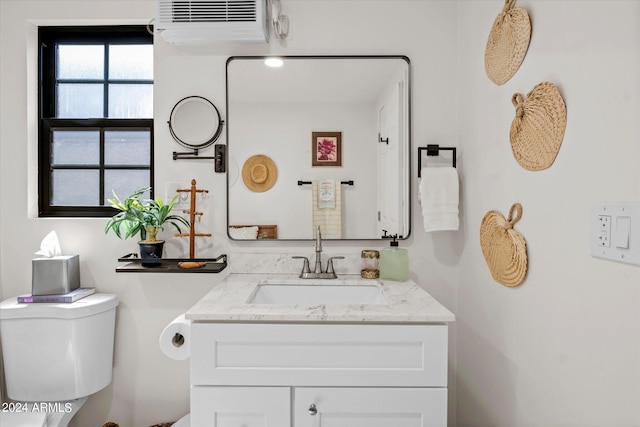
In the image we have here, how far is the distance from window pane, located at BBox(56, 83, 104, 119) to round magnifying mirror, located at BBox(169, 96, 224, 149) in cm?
46

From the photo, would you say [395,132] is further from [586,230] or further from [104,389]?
[104,389]

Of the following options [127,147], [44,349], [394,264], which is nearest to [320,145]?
[394,264]

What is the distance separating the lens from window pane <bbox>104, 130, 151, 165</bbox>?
2.00 metres

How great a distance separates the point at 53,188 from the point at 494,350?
83.6 inches

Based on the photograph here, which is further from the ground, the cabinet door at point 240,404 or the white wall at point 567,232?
the white wall at point 567,232

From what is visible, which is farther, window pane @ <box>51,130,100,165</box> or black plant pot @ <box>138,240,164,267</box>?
window pane @ <box>51,130,100,165</box>

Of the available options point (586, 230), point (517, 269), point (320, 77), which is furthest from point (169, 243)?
point (586, 230)

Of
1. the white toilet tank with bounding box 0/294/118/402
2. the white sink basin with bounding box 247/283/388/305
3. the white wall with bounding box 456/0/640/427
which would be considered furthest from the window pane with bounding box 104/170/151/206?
the white wall with bounding box 456/0/640/427

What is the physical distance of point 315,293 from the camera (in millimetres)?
1712

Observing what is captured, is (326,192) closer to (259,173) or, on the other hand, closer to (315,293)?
(259,173)

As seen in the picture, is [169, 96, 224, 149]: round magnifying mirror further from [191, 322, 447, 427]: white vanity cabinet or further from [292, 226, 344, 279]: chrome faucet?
[191, 322, 447, 427]: white vanity cabinet

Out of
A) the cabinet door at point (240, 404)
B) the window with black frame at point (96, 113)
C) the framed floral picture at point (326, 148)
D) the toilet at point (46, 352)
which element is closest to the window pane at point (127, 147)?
the window with black frame at point (96, 113)

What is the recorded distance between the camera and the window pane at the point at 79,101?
6.64 ft

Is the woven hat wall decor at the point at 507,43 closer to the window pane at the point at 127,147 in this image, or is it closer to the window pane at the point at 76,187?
the window pane at the point at 127,147
